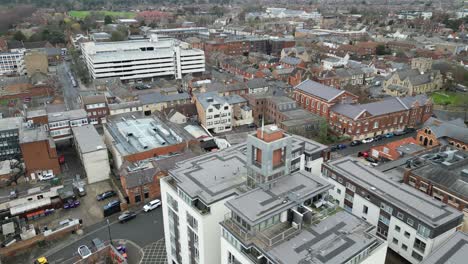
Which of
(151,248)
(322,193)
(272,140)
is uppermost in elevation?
(272,140)

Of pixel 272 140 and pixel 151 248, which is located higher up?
pixel 272 140

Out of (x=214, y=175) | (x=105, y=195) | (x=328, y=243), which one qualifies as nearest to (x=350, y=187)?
(x=328, y=243)

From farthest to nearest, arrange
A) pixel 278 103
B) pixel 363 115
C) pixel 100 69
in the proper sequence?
pixel 100 69, pixel 278 103, pixel 363 115

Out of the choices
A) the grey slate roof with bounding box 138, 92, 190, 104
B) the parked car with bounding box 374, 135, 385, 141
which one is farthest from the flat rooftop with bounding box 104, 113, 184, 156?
the parked car with bounding box 374, 135, 385, 141

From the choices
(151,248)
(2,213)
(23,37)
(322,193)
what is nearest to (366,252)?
(322,193)

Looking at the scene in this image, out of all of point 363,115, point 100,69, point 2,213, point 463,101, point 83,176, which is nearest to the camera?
point 2,213

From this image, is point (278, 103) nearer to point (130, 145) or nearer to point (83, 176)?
point (130, 145)

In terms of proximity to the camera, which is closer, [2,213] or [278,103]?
[2,213]
